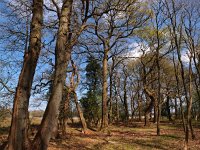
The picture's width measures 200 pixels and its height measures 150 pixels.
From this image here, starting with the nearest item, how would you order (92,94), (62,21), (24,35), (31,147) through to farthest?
(31,147), (62,21), (24,35), (92,94)

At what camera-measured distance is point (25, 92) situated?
8.16 meters

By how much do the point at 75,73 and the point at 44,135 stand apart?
51.0 feet

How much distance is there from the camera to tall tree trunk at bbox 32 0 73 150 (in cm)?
789

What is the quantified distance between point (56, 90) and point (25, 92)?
85 centimetres

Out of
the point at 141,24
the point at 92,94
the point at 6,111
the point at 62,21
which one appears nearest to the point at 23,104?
the point at 62,21

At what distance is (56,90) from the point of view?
27.5 ft

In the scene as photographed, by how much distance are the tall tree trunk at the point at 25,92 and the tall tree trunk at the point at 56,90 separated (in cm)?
43

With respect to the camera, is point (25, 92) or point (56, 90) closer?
point (25, 92)

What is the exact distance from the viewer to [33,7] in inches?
345

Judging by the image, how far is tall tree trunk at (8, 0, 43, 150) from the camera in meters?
7.87

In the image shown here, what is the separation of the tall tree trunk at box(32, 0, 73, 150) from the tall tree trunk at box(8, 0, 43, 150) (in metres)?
0.43

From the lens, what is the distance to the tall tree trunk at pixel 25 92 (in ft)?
25.8

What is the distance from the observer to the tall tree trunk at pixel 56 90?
7895 mm

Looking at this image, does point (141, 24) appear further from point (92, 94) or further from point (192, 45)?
point (92, 94)
